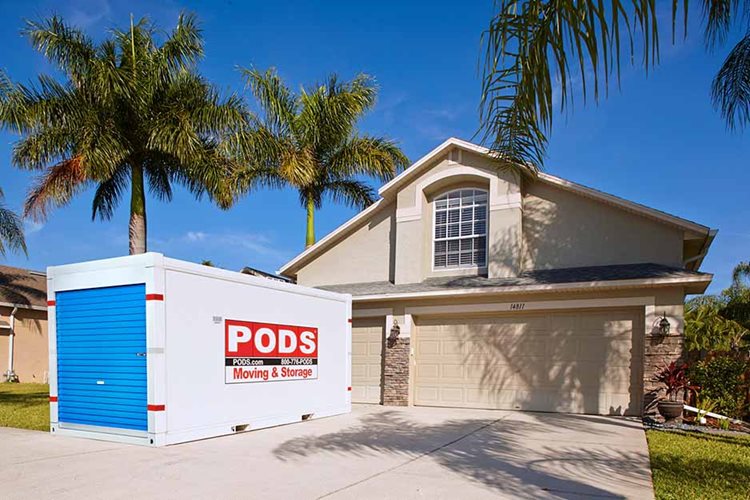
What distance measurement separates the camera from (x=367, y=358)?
52.7 ft

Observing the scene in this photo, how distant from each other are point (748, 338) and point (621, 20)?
1289 inches

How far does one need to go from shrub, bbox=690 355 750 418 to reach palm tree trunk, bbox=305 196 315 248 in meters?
12.1

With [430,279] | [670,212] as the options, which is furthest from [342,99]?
[670,212]

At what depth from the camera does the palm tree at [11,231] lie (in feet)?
83.6

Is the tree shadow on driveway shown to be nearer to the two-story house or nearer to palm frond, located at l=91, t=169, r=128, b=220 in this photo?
the two-story house

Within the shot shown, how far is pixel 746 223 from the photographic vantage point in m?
15.7

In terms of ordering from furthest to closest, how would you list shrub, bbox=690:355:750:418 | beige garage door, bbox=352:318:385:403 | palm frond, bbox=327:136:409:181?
palm frond, bbox=327:136:409:181 → beige garage door, bbox=352:318:385:403 → shrub, bbox=690:355:750:418

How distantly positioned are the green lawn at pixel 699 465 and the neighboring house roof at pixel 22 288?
83.6 feet

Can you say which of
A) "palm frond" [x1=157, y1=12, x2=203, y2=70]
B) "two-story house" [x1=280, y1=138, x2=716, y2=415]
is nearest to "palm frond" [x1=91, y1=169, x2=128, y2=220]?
"palm frond" [x1=157, y1=12, x2=203, y2=70]

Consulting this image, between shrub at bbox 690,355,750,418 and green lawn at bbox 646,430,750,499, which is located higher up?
shrub at bbox 690,355,750,418

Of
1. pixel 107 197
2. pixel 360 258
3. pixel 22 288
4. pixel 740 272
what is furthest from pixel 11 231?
pixel 740 272

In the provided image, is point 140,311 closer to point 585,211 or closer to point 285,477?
point 285,477

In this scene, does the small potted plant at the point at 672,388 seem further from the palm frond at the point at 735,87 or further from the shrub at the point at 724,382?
the palm frond at the point at 735,87

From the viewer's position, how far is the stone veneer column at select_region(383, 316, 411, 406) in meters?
15.1
